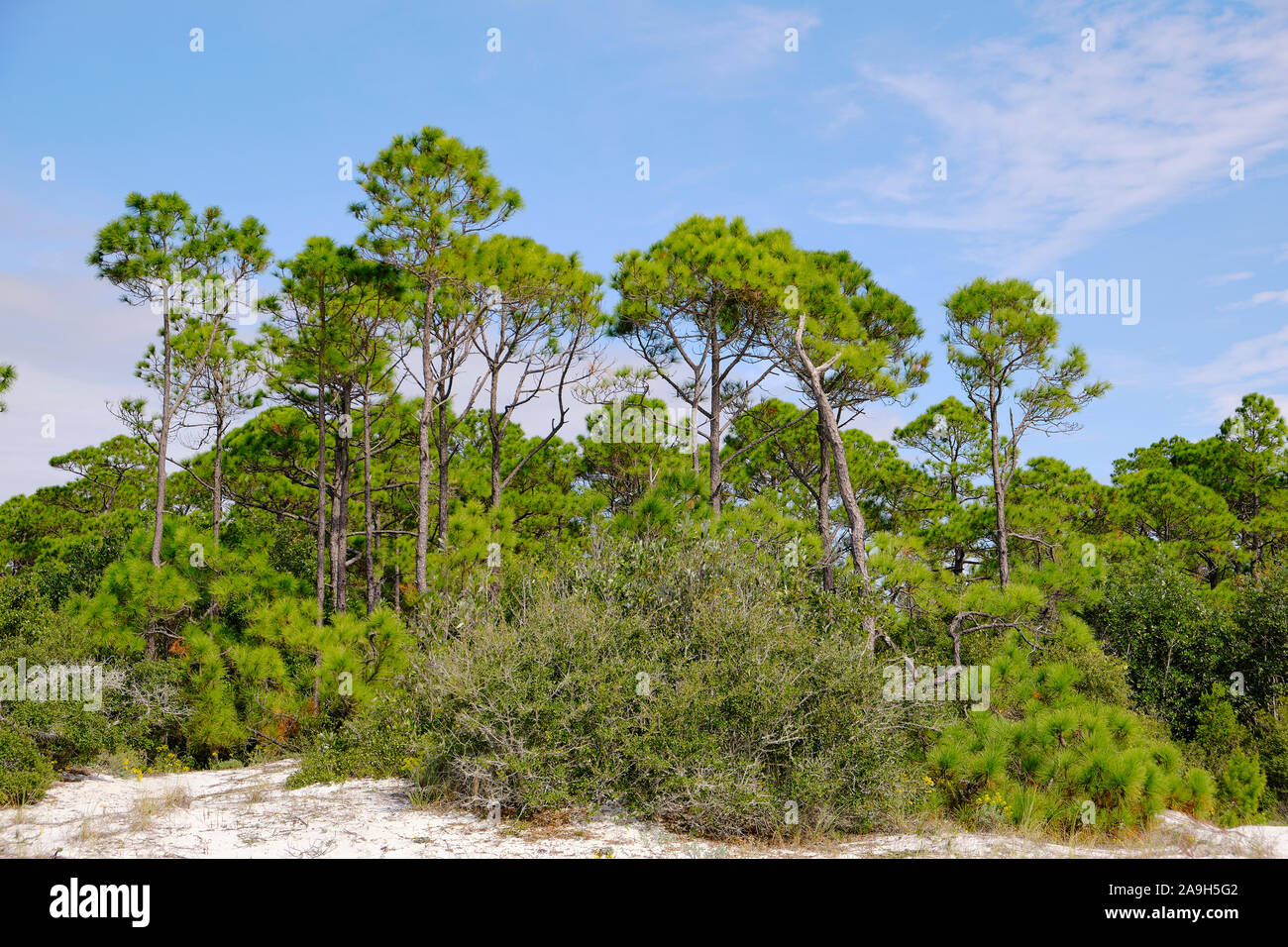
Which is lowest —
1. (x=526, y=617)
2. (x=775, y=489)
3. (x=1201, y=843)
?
(x=1201, y=843)

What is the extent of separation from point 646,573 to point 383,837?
3326mm

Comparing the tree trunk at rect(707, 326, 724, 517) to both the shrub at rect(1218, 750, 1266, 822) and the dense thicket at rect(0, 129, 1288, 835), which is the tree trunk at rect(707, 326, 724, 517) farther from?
the shrub at rect(1218, 750, 1266, 822)

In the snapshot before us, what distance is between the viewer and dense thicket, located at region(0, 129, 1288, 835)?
262 inches

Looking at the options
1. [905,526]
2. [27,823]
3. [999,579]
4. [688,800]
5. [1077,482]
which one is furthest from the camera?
[1077,482]

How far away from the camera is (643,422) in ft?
75.4

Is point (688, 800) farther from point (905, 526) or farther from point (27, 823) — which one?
point (905, 526)

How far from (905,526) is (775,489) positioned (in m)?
3.69

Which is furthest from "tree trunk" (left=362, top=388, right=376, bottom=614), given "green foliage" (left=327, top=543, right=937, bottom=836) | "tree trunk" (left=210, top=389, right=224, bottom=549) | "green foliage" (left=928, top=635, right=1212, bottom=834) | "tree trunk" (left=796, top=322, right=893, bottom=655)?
"green foliage" (left=928, top=635, right=1212, bottom=834)

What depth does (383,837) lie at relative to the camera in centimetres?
586

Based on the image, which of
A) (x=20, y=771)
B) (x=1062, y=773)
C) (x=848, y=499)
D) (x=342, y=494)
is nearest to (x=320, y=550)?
(x=342, y=494)

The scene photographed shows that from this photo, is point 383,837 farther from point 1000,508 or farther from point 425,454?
point 1000,508

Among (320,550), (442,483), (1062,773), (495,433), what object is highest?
(495,433)

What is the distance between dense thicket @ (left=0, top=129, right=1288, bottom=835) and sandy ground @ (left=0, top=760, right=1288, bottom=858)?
0.31 meters
